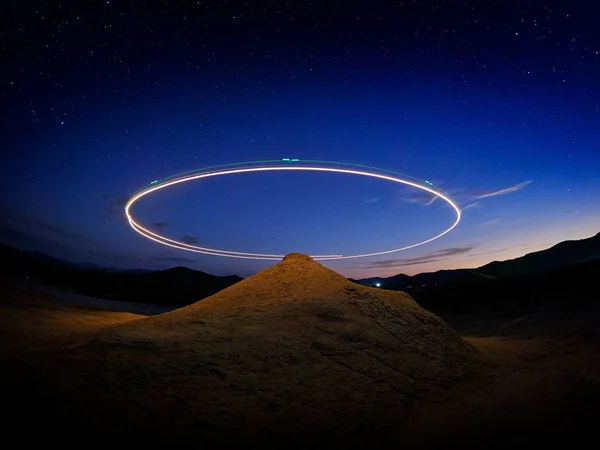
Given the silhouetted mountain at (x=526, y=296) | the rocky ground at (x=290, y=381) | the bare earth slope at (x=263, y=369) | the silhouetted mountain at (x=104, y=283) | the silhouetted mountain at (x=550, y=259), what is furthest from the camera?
the silhouetted mountain at (x=550, y=259)

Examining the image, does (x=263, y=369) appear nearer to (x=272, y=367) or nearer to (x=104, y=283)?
(x=272, y=367)

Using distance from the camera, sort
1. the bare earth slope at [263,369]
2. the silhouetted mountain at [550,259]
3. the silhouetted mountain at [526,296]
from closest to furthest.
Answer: the bare earth slope at [263,369] → the silhouetted mountain at [526,296] → the silhouetted mountain at [550,259]

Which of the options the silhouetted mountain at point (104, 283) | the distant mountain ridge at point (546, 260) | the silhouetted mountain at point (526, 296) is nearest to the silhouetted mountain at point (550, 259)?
the distant mountain ridge at point (546, 260)

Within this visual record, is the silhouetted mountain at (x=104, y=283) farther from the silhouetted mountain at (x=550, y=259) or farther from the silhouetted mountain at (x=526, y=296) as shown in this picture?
the silhouetted mountain at (x=550, y=259)

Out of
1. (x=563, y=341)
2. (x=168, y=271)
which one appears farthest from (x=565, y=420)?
(x=168, y=271)

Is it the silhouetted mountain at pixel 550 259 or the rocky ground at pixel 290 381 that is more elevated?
the silhouetted mountain at pixel 550 259

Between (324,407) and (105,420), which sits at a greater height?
(105,420)

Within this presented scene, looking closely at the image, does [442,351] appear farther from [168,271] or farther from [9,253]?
[168,271]

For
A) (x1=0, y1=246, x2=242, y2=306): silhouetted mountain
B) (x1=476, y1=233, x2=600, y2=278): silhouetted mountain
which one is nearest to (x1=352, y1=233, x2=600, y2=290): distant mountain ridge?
(x1=476, y1=233, x2=600, y2=278): silhouetted mountain

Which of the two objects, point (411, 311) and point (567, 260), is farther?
point (567, 260)
